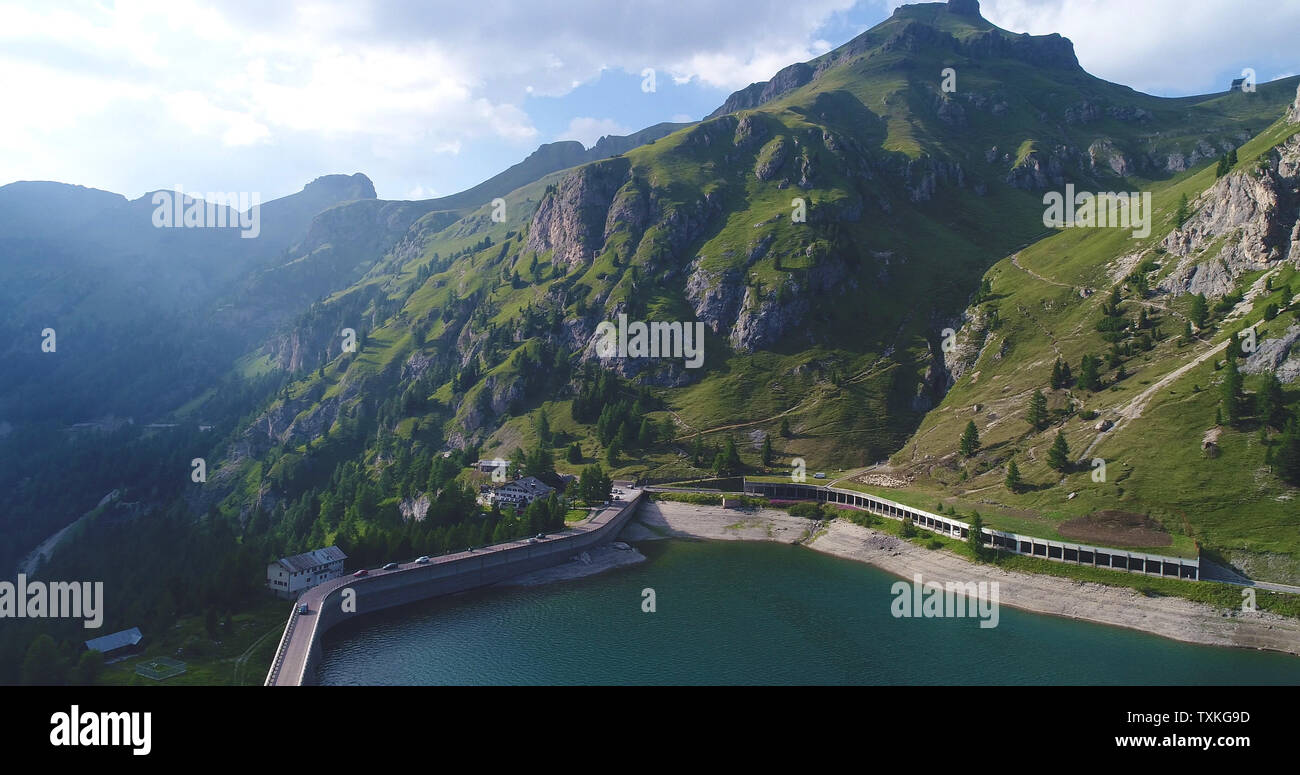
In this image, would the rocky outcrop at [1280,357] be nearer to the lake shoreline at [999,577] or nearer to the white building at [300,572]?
the lake shoreline at [999,577]

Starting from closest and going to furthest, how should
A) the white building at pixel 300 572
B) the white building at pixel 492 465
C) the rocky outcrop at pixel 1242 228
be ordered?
1. the white building at pixel 300 572
2. the rocky outcrop at pixel 1242 228
3. the white building at pixel 492 465

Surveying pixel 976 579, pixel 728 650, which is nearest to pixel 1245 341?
pixel 976 579

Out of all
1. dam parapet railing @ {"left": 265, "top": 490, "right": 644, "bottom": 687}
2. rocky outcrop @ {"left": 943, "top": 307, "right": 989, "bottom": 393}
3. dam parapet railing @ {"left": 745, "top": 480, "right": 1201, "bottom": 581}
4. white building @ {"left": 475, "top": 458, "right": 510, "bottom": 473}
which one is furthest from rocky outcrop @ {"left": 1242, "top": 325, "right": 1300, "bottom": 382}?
white building @ {"left": 475, "top": 458, "right": 510, "bottom": 473}

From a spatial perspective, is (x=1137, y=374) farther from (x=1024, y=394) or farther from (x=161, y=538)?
(x=161, y=538)

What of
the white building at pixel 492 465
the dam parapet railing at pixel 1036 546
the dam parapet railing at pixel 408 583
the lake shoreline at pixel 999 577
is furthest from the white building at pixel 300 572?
the dam parapet railing at pixel 1036 546

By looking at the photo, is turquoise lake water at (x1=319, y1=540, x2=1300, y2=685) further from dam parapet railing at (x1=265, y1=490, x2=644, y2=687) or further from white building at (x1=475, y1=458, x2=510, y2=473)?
white building at (x1=475, y1=458, x2=510, y2=473)

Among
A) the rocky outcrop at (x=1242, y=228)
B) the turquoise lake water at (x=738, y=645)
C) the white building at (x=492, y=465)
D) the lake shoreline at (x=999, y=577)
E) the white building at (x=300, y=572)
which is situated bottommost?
the turquoise lake water at (x=738, y=645)
